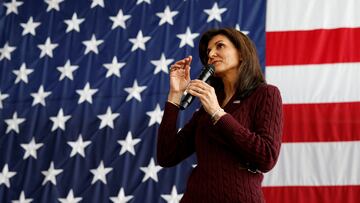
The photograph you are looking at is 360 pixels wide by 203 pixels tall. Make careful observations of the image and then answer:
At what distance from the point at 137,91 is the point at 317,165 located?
894mm

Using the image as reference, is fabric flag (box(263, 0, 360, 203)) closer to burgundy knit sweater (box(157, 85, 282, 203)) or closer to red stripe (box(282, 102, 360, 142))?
red stripe (box(282, 102, 360, 142))

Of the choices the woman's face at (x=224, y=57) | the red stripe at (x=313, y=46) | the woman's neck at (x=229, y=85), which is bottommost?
the woman's neck at (x=229, y=85)

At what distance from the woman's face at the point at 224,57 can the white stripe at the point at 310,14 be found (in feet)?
2.97

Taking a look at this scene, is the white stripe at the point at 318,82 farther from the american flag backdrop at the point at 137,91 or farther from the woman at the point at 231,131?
the woman at the point at 231,131

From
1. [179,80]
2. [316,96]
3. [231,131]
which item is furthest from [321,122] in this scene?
[231,131]

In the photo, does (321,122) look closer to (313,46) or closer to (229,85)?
(313,46)

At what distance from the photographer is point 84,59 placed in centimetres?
261

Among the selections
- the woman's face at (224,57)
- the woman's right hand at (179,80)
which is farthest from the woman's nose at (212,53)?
the woman's right hand at (179,80)

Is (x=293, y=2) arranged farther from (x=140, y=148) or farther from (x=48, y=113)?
(x=48, y=113)

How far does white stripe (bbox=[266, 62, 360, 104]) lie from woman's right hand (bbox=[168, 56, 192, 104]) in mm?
761

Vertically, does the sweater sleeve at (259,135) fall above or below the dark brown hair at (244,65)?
below

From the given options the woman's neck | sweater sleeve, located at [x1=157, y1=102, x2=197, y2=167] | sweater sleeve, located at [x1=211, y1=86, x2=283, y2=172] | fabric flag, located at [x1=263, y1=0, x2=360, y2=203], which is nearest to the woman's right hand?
sweater sleeve, located at [x1=157, y1=102, x2=197, y2=167]

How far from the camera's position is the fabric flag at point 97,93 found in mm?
2404

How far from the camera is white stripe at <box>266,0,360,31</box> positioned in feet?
7.52
